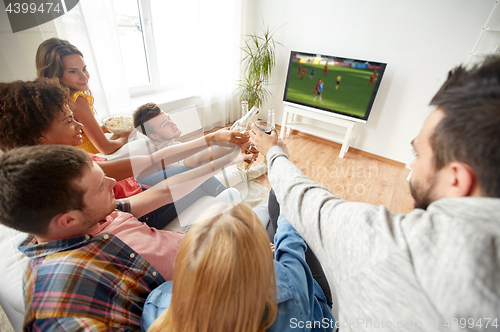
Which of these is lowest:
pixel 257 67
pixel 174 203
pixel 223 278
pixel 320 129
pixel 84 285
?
pixel 320 129

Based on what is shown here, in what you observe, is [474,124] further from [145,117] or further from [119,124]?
[119,124]

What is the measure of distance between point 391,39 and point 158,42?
2812 millimetres

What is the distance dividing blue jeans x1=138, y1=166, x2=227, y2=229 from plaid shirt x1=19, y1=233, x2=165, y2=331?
0.24 meters

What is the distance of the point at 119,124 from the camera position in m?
1.35

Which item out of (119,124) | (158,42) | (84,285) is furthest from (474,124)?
(158,42)

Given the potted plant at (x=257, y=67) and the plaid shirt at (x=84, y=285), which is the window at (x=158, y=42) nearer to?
the potted plant at (x=257, y=67)

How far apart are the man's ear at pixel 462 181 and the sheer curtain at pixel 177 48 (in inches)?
36.1

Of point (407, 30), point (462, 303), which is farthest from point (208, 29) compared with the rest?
point (462, 303)

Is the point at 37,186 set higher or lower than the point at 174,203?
higher

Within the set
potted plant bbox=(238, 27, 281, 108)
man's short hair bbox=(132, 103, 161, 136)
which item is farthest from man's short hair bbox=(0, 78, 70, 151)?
potted plant bbox=(238, 27, 281, 108)

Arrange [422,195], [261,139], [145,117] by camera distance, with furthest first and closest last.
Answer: [145,117] → [261,139] → [422,195]

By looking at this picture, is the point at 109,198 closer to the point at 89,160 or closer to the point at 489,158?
the point at 89,160

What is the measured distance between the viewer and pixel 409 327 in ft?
1.12

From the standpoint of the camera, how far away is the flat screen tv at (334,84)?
2.55 metres
